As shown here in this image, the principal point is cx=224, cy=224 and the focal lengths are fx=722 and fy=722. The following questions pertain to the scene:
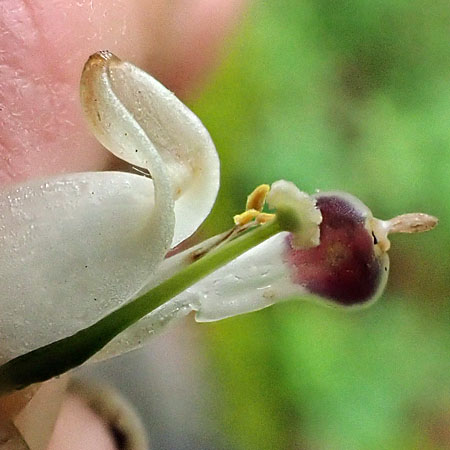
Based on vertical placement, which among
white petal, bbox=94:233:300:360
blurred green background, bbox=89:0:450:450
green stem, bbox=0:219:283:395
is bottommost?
blurred green background, bbox=89:0:450:450

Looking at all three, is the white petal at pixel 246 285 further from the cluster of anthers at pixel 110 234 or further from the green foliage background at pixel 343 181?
the green foliage background at pixel 343 181

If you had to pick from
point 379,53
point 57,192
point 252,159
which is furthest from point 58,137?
point 379,53

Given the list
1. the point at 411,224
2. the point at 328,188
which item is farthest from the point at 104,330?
the point at 328,188

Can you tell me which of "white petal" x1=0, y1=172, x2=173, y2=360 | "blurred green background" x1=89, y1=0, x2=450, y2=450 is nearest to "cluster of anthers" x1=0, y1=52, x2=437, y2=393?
"white petal" x1=0, y1=172, x2=173, y2=360

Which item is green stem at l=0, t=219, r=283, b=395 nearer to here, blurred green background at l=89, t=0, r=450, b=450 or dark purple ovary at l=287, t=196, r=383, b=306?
dark purple ovary at l=287, t=196, r=383, b=306

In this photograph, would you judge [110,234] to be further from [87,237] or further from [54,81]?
[54,81]

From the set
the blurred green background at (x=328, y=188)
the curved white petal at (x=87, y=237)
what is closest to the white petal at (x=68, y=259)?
the curved white petal at (x=87, y=237)

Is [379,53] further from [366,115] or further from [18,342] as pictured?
[18,342]
